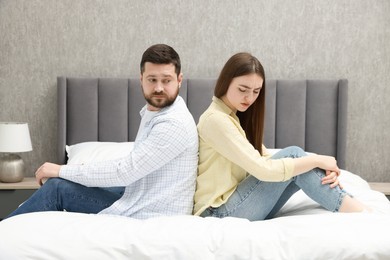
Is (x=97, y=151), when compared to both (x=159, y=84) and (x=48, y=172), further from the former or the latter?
(x=159, y=84)

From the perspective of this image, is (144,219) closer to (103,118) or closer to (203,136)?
(203,136)

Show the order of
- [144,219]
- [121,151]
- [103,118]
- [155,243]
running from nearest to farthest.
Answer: [155,243] < [144,219] < [121,151] < [103,118]

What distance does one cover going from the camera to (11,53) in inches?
142

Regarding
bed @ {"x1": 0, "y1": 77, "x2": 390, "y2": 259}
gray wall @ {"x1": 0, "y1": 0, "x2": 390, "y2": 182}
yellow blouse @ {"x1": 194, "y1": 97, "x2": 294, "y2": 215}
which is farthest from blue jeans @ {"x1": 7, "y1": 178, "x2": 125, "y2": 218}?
gray wall @ {"x1": 0, "y1": 0, "x2": 390, "y2": 182}

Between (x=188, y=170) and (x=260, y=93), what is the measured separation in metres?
0.41

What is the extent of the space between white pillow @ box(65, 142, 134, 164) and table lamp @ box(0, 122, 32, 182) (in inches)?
10.4

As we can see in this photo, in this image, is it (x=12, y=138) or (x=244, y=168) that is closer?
(x=244, y=168)

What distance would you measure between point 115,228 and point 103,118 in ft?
6.03

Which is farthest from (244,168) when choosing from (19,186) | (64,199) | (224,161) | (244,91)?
(19,186)

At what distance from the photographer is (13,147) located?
332 centimetres

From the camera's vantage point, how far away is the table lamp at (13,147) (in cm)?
331

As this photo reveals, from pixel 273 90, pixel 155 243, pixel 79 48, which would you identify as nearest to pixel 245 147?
pixel 155 243

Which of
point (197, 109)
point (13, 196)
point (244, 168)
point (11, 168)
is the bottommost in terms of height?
point (13, 196)

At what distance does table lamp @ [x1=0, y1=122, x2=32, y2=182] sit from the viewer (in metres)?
3.31
